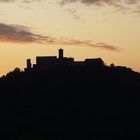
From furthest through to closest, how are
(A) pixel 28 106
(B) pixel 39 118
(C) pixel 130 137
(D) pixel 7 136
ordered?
(A) pixel 28 106, (B) pixel 39 118, (C) pixel 130 137, (D) pixel 7 136

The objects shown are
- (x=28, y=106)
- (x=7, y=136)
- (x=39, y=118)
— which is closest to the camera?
(x=7, y=136)

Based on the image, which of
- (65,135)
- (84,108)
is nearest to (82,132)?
(65,135)

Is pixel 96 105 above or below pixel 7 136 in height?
above

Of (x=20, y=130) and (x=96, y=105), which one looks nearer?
(x=20, y=130)

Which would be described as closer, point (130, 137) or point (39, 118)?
point (130, 137)

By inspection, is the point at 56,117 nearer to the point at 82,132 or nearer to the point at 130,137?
the point at 82,132

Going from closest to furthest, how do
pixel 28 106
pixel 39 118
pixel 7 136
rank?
pixel 7 136 → pixel 39 118 → pixel 28 106

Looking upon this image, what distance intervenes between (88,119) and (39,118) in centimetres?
1814

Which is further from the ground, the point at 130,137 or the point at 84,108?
the point at 84,108

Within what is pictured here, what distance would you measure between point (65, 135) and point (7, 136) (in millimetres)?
23540

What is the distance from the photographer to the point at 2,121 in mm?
173625

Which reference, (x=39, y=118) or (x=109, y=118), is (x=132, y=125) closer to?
(x=109, y=118)

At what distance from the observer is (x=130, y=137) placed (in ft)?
554

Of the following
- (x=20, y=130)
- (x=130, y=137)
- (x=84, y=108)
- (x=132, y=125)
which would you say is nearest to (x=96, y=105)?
(x=84, y=108)
